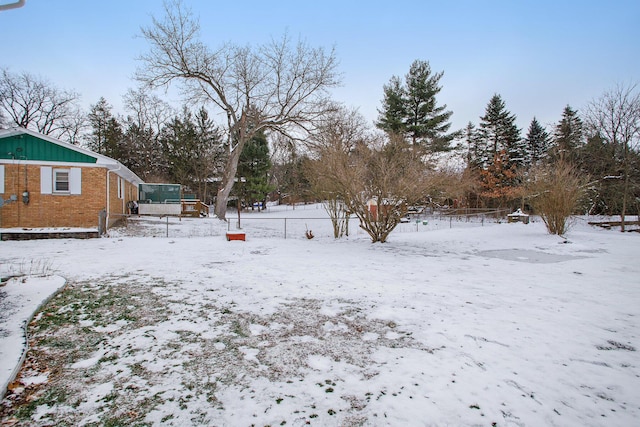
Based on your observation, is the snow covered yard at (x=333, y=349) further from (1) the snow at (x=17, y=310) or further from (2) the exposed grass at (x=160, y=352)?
(1) the snow at (x=17, y=310)

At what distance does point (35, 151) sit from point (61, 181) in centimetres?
138

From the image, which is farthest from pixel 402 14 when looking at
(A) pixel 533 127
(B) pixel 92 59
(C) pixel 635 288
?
(A) pixel 533 127

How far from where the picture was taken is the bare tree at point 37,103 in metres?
27.0

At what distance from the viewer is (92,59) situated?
14.3 meters

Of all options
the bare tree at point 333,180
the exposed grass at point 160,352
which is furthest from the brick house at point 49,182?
the exposed grass at point 160,352

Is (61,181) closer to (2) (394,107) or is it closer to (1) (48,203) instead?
(1) (48,203)

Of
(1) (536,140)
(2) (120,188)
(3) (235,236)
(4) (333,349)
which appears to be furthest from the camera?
(1) (536,140)

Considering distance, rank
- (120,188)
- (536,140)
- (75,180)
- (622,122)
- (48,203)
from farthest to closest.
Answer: (536,140) → (622,122) → (120,188) → (75,180) → (48,203)

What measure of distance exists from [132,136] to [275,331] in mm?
36192

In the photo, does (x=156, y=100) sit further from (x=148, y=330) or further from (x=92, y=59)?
(x=148, y=330)

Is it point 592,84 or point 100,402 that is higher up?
point 592,84

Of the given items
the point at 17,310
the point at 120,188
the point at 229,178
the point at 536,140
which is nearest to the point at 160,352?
the point at 17,310

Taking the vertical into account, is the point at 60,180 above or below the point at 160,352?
above

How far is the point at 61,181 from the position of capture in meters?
12.4
